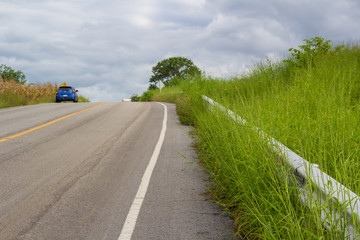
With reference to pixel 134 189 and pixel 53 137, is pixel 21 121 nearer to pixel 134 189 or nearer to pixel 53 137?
pixel 53 137

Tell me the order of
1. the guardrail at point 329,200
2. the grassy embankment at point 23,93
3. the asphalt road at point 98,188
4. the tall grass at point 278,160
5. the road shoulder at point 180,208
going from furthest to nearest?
the grassy embankment at point 23,93
the asphalt road at point 98,188
the road shoulder at point 180,208
the tall grass at point 278,160
the guardrail at point 329,200

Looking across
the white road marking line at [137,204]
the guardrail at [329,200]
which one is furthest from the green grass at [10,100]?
the guardrail at [329,200]

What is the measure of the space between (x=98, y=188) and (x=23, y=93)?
2530 cm

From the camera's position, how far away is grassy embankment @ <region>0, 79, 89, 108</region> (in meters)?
23.5

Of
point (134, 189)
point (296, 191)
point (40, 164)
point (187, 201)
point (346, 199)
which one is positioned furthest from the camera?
point (40, 164)

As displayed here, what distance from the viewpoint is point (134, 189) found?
583 cm

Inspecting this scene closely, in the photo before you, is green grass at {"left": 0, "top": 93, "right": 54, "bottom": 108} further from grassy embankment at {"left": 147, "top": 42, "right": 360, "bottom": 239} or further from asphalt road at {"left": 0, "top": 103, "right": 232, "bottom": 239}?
grassy embankment at {"left": 147, "top": 42, "right": 360, "bottom": 239}

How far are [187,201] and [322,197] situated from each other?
2.52 m

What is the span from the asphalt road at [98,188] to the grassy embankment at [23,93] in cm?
1384

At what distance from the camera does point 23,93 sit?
93.2 ft

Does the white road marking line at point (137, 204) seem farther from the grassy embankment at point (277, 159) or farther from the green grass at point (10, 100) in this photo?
the green grass at point (10, 100)

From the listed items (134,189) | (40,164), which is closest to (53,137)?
(40,164)

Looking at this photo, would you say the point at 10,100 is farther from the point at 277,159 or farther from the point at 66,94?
the point at 277,159

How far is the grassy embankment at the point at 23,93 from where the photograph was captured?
23453mm
